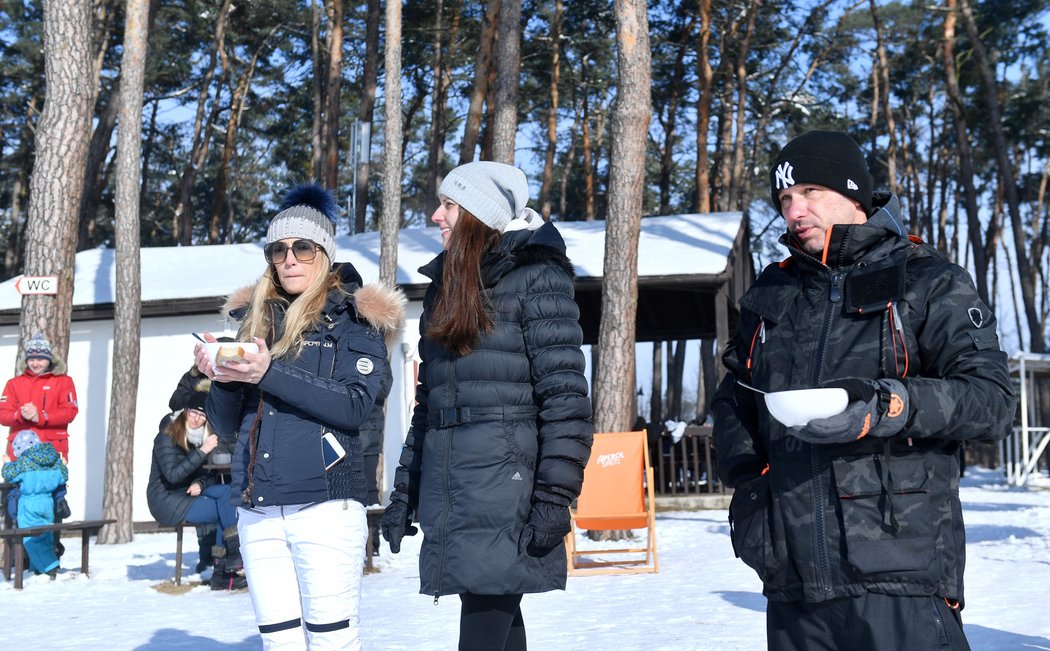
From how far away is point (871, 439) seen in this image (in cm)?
242

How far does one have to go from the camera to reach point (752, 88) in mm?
29266

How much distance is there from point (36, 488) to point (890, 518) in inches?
325

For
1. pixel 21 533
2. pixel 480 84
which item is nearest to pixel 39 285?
pixel 21 533

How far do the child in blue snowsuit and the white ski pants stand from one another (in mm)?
6247

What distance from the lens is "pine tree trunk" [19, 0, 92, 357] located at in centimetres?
1096

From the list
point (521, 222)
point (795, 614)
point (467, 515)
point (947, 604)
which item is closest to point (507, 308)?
point (521, 222)

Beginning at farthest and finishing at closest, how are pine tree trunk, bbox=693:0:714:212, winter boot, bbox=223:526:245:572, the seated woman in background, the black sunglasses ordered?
pine tree trunk, bbox=693:0:714:212, the seated woman in background, winter boot, bbox=223:526:245:572, the black sunglasses

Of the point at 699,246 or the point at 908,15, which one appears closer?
the point at 699,246

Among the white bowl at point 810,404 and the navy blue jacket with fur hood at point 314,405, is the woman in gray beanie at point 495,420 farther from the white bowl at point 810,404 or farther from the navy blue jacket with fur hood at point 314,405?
the white bowl at point 810,404

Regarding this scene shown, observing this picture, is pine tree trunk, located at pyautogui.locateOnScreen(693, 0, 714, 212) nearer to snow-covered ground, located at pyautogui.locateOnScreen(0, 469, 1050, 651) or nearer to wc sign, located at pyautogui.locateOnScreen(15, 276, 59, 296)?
snow-covered ground, located at pyautogui.locateOnScreen(0, 469, 1050, 651)

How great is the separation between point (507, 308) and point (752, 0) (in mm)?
25536

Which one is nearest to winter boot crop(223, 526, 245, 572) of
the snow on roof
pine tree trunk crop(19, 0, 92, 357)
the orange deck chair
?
the orange deck chair

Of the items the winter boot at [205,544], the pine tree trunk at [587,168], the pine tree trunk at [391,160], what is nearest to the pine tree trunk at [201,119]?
the pine tree trunk at [587,168]

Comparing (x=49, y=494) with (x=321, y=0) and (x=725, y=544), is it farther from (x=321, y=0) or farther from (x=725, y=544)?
(x=321, y=0)
